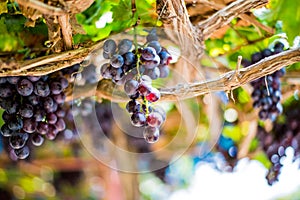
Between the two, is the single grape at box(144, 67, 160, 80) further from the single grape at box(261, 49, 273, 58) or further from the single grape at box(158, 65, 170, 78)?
the single grape at box(261, 49, 273, 58)

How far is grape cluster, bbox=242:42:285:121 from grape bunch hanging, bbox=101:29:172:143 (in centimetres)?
31

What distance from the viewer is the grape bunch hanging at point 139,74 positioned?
776 mm

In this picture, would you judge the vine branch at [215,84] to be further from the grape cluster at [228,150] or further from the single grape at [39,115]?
the grape cluster at [228,150]

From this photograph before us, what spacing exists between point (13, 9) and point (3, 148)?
2.62ft

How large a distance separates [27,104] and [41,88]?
0.11 ft

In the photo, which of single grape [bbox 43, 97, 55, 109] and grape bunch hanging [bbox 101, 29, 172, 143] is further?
single grape [bbox 43, 97, 55, 109]

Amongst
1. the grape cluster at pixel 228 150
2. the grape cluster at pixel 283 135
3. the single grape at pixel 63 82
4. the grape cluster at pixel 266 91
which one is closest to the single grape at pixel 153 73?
the single grape at pixel 63 82

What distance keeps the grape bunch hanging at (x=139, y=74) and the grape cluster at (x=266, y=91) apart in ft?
1.02

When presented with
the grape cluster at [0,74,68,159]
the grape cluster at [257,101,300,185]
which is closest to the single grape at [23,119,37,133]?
the grape cluster at [0,74,68,159]

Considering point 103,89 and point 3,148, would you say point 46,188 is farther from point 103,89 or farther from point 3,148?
point 103,89

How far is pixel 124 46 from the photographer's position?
2.73 feet

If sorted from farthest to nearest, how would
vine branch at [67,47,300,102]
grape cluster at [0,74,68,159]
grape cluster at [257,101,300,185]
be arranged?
1. grape cluster at [257,101,300,185]
2. grape cluster at [0,74,68,159]
3. vine branch at [67,47,300,102]

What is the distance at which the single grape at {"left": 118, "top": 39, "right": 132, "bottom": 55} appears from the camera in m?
0.83

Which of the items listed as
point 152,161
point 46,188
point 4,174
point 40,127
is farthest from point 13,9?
point 46,188
